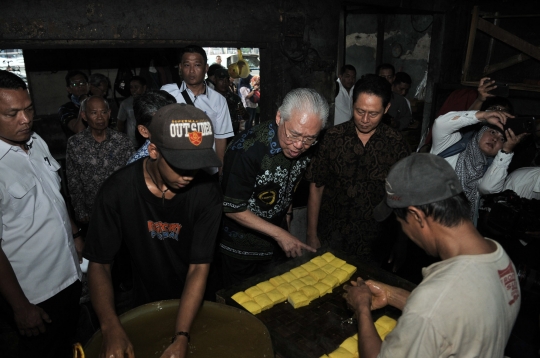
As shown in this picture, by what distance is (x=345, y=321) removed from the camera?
2.09 metres

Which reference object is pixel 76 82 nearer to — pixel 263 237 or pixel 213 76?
pixel 213 76

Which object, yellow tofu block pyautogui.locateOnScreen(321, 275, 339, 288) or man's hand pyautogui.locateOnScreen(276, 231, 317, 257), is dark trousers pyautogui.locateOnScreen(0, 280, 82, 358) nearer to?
man's hand pyautogui.locateOnScreen(276, 231, 317, 257)

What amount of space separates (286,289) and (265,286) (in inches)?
5.4

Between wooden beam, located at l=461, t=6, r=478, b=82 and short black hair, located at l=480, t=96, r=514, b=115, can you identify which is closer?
short black hair, located at l=480, t=96, r=514, b=115

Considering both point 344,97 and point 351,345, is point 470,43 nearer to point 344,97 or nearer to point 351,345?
point 344,97

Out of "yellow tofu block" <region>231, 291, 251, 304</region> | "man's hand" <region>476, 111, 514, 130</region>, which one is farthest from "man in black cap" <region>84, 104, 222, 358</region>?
"man's hand" <region>476, 111, 514, 130</region>

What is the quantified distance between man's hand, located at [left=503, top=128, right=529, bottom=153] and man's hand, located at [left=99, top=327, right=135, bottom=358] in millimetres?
3145

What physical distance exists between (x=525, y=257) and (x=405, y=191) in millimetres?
3231

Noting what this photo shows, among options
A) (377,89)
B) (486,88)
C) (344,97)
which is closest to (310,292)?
(377,89)

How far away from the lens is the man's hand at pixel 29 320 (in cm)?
218

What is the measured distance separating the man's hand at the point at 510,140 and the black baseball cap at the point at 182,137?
258 cm

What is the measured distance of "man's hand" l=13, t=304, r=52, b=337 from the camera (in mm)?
2178

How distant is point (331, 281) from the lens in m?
2.39

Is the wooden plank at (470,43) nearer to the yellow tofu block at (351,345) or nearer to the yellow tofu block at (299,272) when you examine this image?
the yellow tofu block at (299,272)
